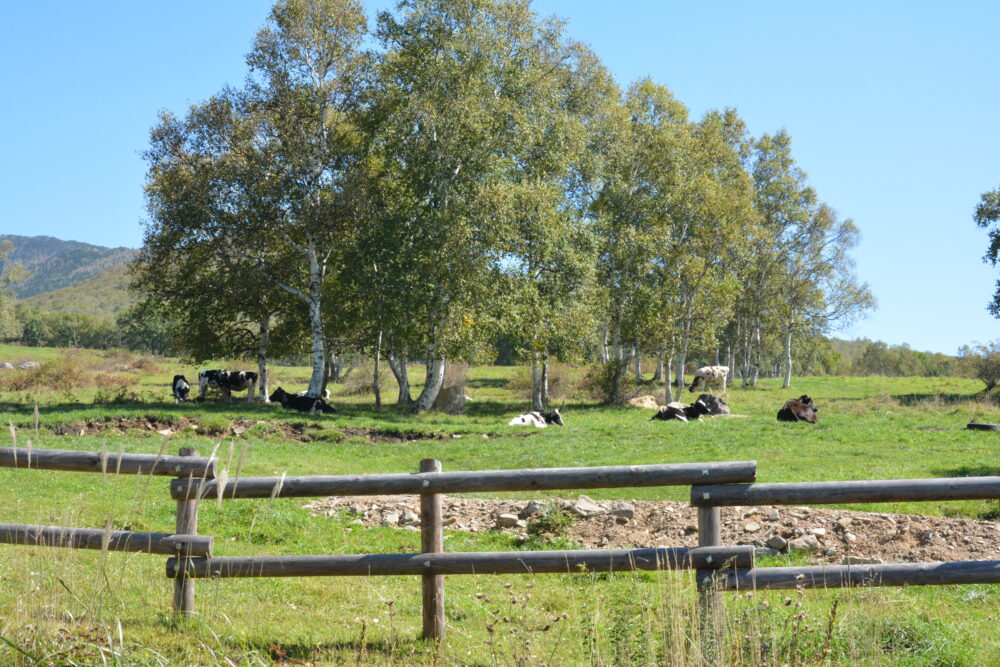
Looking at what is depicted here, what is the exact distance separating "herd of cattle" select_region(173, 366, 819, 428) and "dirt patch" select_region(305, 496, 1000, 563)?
17977 mm

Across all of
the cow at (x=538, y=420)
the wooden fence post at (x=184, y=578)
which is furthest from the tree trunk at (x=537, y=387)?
the wooden fence post at (x=184, y=578)

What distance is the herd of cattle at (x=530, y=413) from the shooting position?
100ft

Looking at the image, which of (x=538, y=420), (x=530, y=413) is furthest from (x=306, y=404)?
(x=538, y=420)

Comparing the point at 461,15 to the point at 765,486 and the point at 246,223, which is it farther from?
the point at 765,486

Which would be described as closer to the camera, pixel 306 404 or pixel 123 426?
pixel 123 426

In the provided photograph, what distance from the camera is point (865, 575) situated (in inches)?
255

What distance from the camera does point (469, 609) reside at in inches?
314

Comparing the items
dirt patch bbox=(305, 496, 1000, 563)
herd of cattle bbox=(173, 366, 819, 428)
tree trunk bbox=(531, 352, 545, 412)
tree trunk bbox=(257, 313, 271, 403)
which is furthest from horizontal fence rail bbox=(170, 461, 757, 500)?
tree trunk bbox=(257, 313, 271, 403)

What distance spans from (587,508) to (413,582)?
402 centimetres

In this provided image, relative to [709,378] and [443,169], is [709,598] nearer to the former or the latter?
[443,169]

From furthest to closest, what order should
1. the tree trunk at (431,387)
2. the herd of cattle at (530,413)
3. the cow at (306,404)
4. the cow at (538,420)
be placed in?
the tree trunk at (431,387) → the cow at (306,404) → the cow at (538,420) → the herd of cattle at (530,413)

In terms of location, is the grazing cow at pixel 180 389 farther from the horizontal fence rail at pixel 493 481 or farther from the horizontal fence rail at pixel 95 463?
the horizontal fence rail at pixel 493 481

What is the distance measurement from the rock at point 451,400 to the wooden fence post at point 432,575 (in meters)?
31.3

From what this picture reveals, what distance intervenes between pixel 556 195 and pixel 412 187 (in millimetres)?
6039
